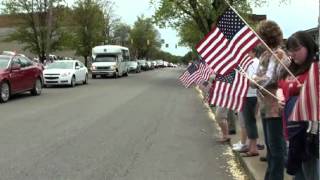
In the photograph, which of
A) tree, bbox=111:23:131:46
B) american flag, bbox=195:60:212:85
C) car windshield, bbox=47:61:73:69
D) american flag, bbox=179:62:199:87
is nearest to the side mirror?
american flag, bbox=179:62:199:87

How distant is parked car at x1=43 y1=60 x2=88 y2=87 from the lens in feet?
92.2

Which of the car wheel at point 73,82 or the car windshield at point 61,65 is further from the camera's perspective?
the car windshield at point 61,65

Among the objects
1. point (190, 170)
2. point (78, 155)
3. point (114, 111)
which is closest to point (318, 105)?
point (190, 170)

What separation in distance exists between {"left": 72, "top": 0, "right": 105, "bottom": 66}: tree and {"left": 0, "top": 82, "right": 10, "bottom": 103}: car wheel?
136ft

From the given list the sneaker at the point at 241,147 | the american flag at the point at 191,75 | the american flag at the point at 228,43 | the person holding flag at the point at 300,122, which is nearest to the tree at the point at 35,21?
the american flag at the point at 191,75

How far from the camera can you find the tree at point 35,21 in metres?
48.3

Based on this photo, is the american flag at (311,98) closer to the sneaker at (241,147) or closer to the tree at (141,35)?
the sneaker at (241,147)

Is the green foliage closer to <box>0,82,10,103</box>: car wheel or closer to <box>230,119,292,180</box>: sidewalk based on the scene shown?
<box>0,82,10,103</box>: car wheel

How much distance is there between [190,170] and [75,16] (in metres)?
54.3

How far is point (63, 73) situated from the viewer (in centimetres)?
2825

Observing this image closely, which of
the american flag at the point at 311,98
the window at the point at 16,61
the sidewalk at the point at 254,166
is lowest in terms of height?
the sidewalk at the point at 254,166

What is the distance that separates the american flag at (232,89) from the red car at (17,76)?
11.6 m

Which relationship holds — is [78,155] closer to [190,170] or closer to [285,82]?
[190,170]

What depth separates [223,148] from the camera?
9562 millimetres
